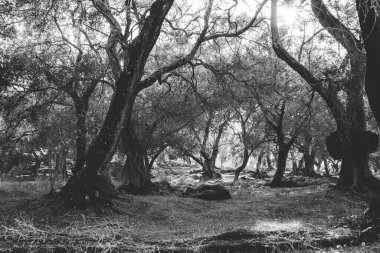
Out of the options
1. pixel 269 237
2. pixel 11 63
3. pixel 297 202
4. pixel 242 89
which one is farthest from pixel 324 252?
pixel 242 89

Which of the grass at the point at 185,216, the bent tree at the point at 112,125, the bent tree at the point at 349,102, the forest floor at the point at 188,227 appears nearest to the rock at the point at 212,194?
the forest floor at the point at 188,227

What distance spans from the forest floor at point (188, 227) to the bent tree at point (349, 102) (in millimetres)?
1031

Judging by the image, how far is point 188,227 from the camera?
6836 millimetres

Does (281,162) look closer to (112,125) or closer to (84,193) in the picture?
(112,125)

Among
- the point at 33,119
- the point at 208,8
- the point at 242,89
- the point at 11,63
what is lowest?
the point at 33,119

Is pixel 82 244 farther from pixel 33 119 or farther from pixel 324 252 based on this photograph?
pixel 33 119

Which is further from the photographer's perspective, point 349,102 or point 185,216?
point 349,102

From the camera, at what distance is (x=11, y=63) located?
9398mm

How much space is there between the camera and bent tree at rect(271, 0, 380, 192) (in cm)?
930

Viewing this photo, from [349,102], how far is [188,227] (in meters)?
7.45

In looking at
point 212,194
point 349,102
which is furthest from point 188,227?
point 349,102

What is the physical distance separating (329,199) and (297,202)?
97 centimetres

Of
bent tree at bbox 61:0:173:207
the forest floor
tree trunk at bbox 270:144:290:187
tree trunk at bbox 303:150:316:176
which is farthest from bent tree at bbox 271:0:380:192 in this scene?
tree trunk at bbox 303:150:316:176

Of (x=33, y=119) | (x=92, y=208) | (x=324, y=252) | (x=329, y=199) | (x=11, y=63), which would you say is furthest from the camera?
(x=33, y=119)
